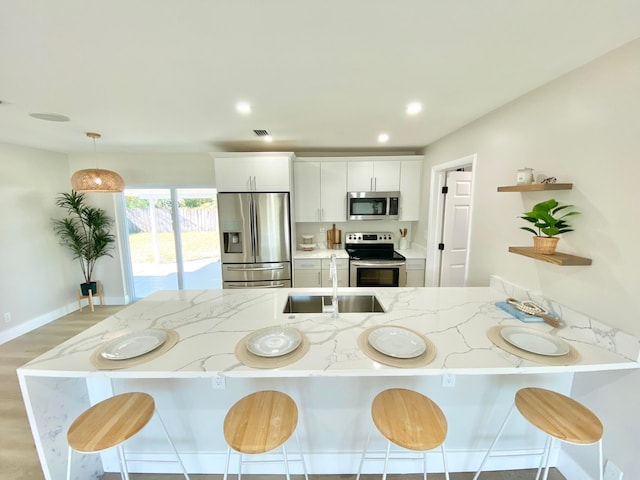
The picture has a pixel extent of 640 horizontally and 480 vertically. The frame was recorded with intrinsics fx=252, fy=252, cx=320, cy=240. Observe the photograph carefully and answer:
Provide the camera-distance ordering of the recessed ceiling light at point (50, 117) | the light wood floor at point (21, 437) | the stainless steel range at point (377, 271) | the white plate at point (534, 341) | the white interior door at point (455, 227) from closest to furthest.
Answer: the white plate at point (534, 341)
the light wood floor at point (21, 437)
the recessed ceiling light at point (50, 117)
the white interior door at point (455, 227)
the stainless steel range at point (377, 271)

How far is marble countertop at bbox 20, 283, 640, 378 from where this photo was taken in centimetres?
112

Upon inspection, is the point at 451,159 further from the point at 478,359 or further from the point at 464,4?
the point at 478,359

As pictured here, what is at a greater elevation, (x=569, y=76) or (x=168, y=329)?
(x=569, y=76)

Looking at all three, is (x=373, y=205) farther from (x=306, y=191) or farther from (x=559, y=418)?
(x=559, y=418)

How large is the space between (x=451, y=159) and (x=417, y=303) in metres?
1.91

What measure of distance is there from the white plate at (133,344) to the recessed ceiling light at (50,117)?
2.16 meters

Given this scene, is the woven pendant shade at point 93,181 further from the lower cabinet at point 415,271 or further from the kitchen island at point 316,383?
the lower cabinet at point 415,271

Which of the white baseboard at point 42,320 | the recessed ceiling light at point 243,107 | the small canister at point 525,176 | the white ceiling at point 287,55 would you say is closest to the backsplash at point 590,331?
the small canister at point 525,176

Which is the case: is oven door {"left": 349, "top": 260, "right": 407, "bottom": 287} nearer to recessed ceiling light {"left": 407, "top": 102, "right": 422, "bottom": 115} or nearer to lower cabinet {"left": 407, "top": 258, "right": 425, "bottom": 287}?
lower cabinet {"left": 407, "top": 258, "right": 425, "bottom": 287}

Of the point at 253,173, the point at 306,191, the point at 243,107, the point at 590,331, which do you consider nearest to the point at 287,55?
the point at 243,107

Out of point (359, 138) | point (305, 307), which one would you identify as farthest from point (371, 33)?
point (359, 138)

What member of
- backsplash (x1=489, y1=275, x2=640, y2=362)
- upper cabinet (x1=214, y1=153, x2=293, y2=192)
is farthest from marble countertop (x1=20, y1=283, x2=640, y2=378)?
Result: upper cabinet (x1=214, y1=153, x2=293, y2=192)

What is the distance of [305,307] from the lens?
207 cm

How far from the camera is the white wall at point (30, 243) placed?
3.11 meters
